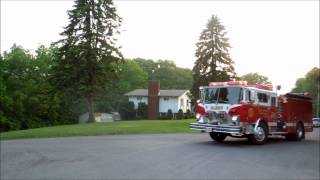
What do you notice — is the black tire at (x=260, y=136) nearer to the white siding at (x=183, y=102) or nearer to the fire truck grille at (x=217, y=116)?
the fire truck grille at (x=217, y=116)

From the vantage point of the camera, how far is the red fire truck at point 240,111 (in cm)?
2180

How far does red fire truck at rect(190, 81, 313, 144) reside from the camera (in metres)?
21.8

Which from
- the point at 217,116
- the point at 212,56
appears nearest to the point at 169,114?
the point at 212,56

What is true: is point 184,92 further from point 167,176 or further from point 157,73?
point 167,176

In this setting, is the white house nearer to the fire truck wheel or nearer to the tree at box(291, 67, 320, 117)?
the tree at box(291, 67, 320, 117)

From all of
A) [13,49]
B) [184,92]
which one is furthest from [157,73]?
[13,49]

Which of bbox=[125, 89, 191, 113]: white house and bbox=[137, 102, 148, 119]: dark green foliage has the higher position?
bbox=[125, 89, 191, 113]: white house

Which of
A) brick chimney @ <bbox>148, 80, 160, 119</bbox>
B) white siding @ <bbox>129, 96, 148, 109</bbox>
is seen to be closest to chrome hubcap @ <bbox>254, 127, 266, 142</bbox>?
brick chimney @ <bbox>148, 80, 160, 119</bbox>

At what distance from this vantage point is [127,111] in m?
90.4

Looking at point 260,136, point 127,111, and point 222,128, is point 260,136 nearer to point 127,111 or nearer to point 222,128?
point 222,128

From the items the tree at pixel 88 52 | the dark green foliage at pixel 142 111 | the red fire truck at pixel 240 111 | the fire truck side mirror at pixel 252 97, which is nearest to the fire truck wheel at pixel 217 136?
the red fire truck at pixel 240 111

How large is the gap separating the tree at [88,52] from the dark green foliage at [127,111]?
126 feet

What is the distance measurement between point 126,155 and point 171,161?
2.26m

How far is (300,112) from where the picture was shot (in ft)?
87.6
